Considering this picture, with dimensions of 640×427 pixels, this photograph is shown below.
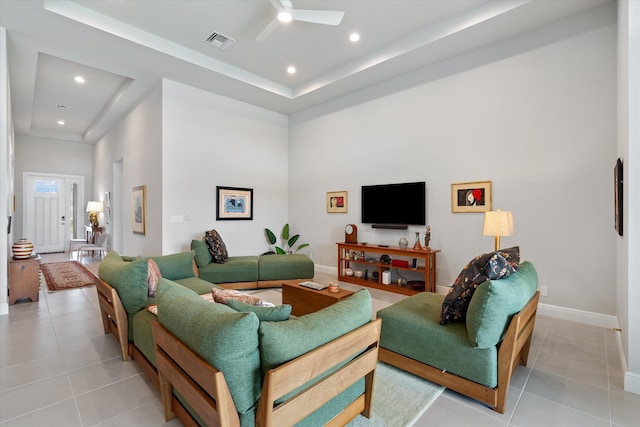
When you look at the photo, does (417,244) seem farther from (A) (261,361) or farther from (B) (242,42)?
(B) (242,42)

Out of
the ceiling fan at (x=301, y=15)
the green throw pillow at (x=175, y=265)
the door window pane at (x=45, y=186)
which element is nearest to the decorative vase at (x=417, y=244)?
the ceiling fan at (x=301, y=15)

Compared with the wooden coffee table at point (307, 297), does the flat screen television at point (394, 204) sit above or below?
above

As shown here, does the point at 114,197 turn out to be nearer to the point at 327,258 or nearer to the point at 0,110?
the point at 0,110

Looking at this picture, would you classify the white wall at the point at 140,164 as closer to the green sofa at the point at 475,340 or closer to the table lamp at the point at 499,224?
the green sofa at the point at 475,340

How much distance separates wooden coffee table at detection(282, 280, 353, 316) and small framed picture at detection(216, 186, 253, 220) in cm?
282

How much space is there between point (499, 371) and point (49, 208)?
445 inches

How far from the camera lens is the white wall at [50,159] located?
8250mm

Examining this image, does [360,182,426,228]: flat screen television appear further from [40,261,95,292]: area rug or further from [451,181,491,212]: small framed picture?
[40,261,95,292]: area rug

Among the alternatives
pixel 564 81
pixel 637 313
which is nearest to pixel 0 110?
pixel 637 313

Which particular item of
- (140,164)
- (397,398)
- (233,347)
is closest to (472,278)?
(397,398)

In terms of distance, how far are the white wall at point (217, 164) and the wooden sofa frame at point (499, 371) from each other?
14.3 feet

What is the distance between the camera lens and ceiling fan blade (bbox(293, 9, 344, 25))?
3.27 metres

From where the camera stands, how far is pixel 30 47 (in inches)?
158

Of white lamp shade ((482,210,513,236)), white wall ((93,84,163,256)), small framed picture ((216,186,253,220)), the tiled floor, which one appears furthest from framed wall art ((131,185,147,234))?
white lamp shade ((482,210,513,236))
